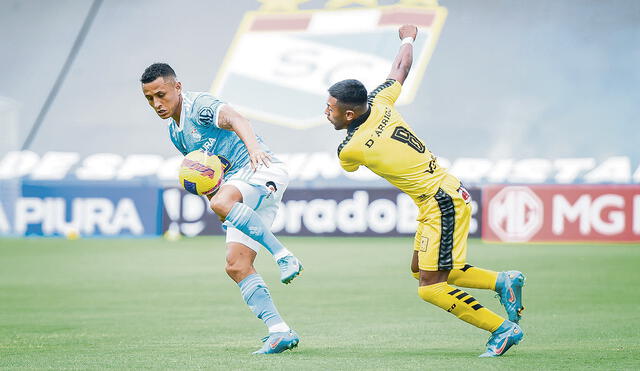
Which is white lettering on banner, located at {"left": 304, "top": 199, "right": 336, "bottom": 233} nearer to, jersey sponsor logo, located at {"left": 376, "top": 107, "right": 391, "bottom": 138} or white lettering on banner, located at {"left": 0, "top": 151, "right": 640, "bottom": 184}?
white lettering on banner, located at {"left": 0, "top": 151, "right": 640, "bottom": 184}

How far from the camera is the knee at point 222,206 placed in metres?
6.89

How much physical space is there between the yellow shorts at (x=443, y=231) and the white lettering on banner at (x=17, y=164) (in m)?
18.8

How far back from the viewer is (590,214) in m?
20.7

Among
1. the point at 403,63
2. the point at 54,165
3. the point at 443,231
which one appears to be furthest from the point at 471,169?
the point at 443,231

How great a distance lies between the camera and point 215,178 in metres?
7.09

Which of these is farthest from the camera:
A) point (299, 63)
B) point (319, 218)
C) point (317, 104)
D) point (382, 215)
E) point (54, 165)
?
point (299, 63)

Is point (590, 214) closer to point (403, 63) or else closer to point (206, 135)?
point (403, 63)

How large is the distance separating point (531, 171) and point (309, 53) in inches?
273

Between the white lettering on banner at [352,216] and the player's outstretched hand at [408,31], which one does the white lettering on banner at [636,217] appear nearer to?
the white lettering on banner at [352,216]

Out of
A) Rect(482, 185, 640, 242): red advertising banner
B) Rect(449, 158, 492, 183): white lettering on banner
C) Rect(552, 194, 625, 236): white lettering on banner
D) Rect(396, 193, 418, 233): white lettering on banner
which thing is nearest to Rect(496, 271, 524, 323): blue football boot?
Rect(482, 185, 640, 242): red advertising banner

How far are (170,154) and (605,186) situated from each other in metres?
11.2

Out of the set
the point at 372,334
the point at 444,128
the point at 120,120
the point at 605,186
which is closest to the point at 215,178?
A: the point at 372,334

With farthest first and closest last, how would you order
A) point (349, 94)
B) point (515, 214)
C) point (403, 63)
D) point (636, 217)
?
point (515, 214) < point (636, 217) < point (403, 63) < point (349, 94)

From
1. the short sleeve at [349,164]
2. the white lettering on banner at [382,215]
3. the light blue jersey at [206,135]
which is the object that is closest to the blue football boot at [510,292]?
the short sleeve at [349,164]
